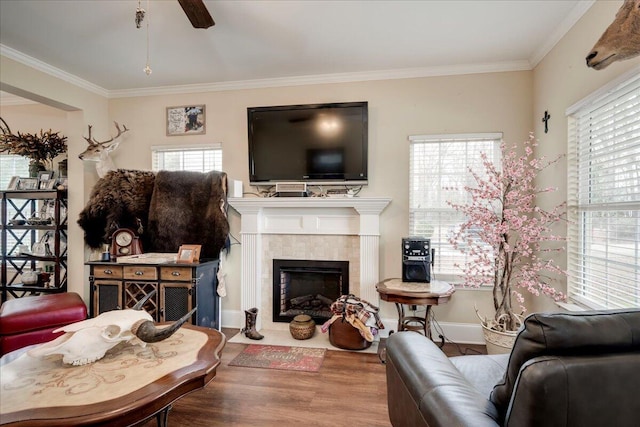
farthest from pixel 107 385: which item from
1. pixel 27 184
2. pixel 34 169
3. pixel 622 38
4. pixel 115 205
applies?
pixel 34 169

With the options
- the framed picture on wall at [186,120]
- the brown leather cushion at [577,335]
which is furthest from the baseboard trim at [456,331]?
the framed picture on wall at [186,120]

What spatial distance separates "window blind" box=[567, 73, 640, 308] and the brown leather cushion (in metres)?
1.21

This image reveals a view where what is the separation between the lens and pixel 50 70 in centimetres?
332

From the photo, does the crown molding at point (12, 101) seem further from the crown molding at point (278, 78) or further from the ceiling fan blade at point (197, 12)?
the ceiling fan blade at point (197, 12)

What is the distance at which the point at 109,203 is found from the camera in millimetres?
3443

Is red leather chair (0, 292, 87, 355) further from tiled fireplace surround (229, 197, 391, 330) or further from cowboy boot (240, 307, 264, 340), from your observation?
tiled fireplace surround (229, 197, 391, 330)

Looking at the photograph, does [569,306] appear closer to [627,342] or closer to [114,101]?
[627,342]

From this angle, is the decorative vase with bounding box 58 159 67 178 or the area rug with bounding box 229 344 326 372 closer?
the area rug with bounding box 229 344 326 372

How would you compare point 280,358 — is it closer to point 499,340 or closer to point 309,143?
point 499,340

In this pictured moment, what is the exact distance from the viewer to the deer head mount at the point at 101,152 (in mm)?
3561

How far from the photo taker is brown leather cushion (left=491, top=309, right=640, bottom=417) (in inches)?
37.6

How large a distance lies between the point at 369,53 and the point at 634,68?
1887mm

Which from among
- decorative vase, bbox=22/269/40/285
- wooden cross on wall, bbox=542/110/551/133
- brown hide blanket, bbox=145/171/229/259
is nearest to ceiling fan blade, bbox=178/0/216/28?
brown hide blanket, bbox=145/171/229/259

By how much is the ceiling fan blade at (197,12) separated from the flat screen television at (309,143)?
49.4 inches
